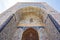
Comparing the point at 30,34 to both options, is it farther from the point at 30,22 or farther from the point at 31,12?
the point at 31,12

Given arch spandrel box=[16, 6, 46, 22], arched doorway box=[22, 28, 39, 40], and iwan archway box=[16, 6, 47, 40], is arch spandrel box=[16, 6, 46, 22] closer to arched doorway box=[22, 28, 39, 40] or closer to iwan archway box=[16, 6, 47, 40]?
iwan archway box=[16, 6, 47, 40]

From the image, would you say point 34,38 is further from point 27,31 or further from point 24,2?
point 24,2

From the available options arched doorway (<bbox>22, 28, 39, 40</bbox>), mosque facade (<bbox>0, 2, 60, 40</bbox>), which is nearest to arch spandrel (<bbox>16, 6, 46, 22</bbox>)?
mosque facade (<bbox>0, 2, 60, 40</bbox>)

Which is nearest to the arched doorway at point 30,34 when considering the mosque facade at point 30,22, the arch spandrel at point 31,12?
the mosque facade at point 30,22

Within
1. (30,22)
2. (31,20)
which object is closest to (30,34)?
(30,22)

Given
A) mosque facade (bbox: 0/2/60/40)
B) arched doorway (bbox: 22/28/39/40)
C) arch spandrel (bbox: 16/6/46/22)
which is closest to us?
mosque facade (bbox: 0/2/60/40)

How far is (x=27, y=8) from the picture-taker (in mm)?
5352

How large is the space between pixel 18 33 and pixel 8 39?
0.76 meters

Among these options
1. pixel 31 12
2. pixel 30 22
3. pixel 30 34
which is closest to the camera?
pixel 30 34

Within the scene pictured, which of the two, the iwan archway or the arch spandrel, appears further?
the arch spandrel

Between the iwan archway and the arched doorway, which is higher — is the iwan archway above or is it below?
A: above

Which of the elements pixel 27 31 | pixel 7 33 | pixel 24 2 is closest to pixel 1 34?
pixel 7 33

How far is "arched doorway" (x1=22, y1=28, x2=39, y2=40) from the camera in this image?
15.0ft

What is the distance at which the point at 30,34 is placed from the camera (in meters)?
4.72
